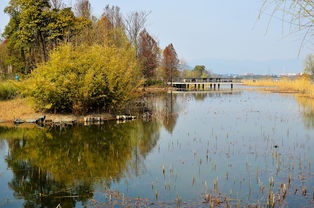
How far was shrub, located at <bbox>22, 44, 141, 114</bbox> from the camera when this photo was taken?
16.4 metres

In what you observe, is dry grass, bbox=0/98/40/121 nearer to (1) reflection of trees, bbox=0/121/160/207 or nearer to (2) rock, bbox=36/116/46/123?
(2) rock, bbox=36/116/46/123

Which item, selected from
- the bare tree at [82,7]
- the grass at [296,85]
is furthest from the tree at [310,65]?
the bare tree at [82,7]

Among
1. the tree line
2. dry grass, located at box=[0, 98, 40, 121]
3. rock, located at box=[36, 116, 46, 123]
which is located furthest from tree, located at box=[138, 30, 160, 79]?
rock, located at box=[36, 116, 46, 123]

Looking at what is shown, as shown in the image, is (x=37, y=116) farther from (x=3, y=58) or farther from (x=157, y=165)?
(x=3, y=58)

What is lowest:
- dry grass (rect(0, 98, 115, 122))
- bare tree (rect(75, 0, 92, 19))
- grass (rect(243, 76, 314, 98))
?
dry grass (rect(0, 98, 115, 122))

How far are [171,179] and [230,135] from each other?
5725mm

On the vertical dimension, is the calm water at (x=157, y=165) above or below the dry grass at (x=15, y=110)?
below

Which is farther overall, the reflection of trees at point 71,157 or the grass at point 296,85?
the grass at point 296,85

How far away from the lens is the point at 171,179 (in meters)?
7.75

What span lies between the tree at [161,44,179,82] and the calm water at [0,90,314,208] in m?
40.6

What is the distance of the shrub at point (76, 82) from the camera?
645 inches

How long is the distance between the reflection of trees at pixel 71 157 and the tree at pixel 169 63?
40433 millimetres

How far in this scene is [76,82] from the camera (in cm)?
1644

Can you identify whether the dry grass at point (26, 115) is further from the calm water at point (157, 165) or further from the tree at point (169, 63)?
the tree at point (169, 63)
